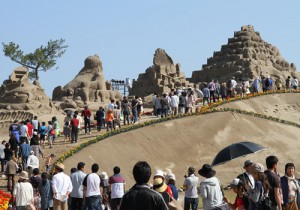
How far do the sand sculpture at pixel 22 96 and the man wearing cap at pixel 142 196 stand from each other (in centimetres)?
3274

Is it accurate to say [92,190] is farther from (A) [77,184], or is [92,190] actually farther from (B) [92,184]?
(A) [77,184]

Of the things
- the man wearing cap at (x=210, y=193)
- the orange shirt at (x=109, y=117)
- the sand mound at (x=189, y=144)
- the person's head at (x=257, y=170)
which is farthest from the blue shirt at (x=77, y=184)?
the orange shirt at (x=109, y=117)

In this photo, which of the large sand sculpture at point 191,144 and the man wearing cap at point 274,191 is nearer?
the man wearing cap at point 274,191

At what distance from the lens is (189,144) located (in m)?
29.0

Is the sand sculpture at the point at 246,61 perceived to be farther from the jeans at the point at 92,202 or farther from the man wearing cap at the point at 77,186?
the jeans at the point at 92,202

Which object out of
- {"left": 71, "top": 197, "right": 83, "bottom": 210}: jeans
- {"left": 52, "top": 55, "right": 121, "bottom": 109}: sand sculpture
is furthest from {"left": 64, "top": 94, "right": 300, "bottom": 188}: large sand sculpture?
{"left": 52, "top": 55, "right": 121, "bottom": 109}: sand sculpture

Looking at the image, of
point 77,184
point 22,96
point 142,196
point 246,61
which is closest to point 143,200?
point 142,196

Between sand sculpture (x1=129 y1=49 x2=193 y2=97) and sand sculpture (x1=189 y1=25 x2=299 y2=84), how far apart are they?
572cm

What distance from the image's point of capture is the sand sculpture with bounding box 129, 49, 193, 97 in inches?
2235

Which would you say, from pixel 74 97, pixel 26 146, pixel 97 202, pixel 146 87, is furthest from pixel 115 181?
pixel 146 87

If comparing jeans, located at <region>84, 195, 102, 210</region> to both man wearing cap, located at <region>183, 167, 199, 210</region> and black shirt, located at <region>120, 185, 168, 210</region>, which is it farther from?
black shirt, located at <region>120, 185, 168, 210</region>

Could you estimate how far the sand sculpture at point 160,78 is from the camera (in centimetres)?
5678

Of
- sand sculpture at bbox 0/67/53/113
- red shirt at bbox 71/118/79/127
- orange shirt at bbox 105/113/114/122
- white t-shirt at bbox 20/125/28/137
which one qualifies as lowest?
white t-shirt at bbox 20/125/28/137

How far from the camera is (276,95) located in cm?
4300
